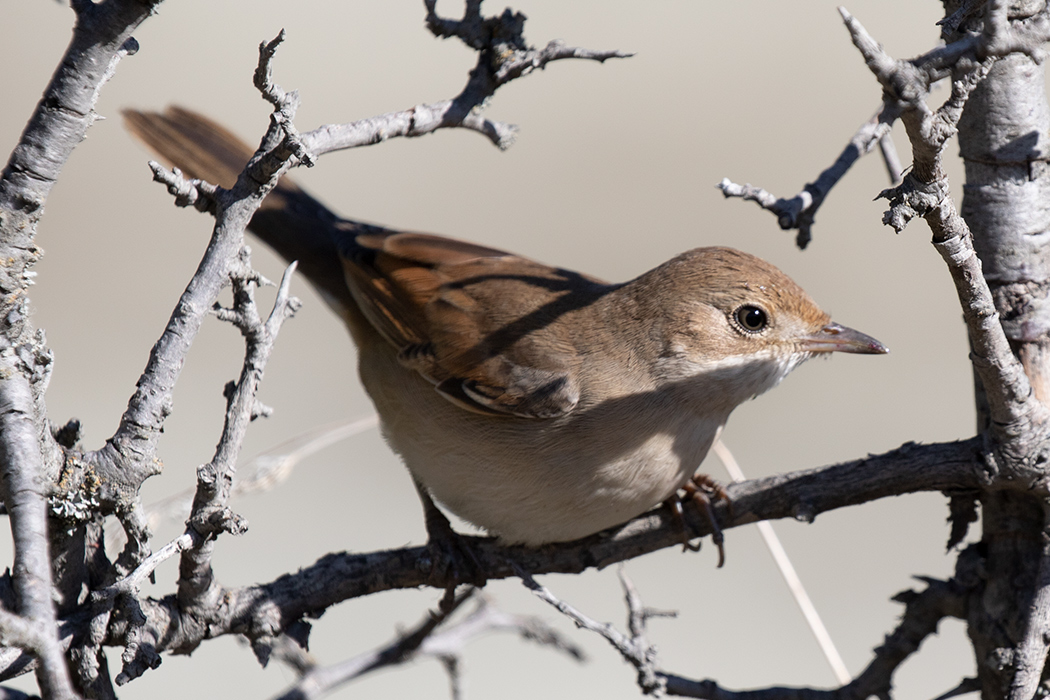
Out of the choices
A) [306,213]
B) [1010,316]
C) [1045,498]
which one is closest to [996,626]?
[1045,498]

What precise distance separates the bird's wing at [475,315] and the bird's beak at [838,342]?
920 millimetres

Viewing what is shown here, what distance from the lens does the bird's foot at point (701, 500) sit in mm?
3152

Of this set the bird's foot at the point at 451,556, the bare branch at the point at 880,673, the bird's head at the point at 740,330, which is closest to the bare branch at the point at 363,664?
the bird's foot at the point at 451,556

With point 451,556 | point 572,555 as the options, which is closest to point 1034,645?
point 572,555

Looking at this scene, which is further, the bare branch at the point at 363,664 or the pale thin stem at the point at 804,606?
the pale thin stem at the point at 804,606

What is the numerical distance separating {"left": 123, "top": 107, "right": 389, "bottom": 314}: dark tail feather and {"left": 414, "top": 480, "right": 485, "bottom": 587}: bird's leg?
61.0 inches

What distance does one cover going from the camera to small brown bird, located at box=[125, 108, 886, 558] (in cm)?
333

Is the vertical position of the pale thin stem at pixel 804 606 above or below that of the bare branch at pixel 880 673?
above

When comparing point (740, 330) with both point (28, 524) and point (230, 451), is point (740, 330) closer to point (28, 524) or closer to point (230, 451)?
point (230, 451)

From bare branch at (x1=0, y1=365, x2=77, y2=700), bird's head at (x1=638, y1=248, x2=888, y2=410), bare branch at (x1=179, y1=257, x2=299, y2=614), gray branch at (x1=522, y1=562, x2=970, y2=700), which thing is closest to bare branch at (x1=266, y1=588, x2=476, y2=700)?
bare branch at (x1=179, y1=257, x2=299, y2=614)

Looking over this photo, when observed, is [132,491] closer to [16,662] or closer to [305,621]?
[16,662]

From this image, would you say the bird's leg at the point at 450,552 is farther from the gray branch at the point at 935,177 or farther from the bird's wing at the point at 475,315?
the gray branch at the point at 935,177

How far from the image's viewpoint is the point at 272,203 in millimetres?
Answer: 4996

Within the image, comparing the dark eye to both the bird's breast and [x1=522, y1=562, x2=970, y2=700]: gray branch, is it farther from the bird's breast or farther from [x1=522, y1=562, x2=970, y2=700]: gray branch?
[x1=522, y1=562, x2=970, y2=700]: gray branch
